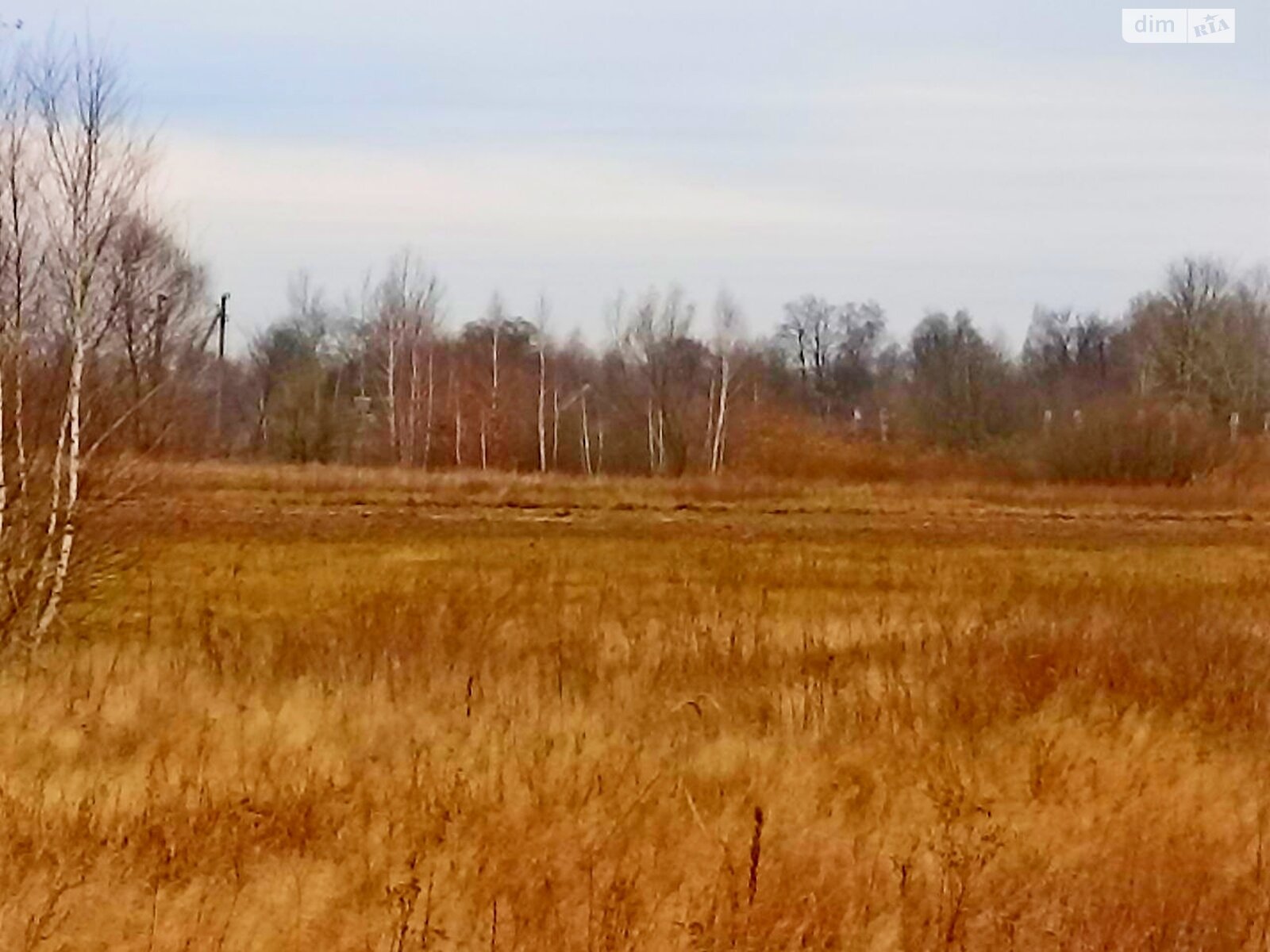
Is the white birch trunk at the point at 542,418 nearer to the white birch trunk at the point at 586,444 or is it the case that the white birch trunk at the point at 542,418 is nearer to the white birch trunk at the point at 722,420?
the white birch trunk at the point at 586,444

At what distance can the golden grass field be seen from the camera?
5.15m

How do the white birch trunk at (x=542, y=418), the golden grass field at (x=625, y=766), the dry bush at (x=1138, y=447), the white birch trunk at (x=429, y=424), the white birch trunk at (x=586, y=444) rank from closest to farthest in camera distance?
1. the golden grass field at (x=625, y=766)
2. the dry bush at (x=1138, y=447)
3. the white birch trunk at (x=429, y=424)
4. the white birch trunk at (x=586, y=444)
5. the white birch trunk at (x=542, y=418)

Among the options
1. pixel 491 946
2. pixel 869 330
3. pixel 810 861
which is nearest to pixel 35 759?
pixel 491 946

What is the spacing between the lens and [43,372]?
34.6 ft

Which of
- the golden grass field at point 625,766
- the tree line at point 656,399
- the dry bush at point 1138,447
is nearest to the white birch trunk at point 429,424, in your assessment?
the tree line at point 656,399

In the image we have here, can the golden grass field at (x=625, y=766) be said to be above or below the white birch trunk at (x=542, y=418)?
below

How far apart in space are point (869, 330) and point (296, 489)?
231ft

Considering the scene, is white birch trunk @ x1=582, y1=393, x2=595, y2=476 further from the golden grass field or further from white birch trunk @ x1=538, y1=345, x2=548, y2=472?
the golden grass field

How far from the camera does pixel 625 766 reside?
728 cm

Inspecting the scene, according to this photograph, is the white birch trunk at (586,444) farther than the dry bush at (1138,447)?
Yes

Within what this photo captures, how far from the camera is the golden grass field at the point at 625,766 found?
16.9ft

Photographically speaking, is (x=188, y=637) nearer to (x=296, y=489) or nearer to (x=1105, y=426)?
(x=296, y=489)

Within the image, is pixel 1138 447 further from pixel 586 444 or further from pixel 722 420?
pixel 586 444

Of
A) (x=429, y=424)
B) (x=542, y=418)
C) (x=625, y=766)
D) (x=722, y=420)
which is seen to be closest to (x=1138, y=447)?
(x=722, y=420)
